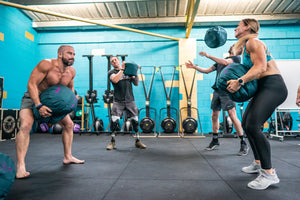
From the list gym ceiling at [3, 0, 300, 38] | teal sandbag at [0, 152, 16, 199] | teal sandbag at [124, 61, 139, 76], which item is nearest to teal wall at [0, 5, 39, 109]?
gym ceiling at [3, 0, 300, 38]

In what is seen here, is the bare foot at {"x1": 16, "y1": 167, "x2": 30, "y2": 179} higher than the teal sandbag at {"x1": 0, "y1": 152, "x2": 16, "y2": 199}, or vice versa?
the teal sandbag at {"x1": 0, "y1": 152, "x2": 16, "y2": 199}

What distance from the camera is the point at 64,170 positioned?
2014mm

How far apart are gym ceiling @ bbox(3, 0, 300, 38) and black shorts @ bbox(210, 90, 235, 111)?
311 cm

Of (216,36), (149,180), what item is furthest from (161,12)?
(149,180)

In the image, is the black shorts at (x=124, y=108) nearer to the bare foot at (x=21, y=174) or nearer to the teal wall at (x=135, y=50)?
the bare foot at (x=21, y=174)

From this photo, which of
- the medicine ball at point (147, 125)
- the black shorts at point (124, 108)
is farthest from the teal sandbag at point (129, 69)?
the medicine ball at point (147, 125)

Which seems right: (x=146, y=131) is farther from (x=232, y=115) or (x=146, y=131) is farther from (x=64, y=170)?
(x=64, y=170)

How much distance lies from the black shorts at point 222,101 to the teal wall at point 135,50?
3205mm

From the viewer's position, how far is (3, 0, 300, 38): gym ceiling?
550 cm

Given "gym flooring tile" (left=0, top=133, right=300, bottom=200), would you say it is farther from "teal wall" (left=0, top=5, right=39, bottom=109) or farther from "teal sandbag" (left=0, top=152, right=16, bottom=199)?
"teal wall" (left=0, top=5, right=39, bottom=109)

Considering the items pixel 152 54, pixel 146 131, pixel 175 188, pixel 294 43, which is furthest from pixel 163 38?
pixel 175 188

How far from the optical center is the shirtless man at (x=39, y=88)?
1827 millimetres

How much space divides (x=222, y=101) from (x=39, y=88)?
2.43 m

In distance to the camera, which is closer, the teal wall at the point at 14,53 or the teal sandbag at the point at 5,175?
the teal sandbag at the point at 5,175
